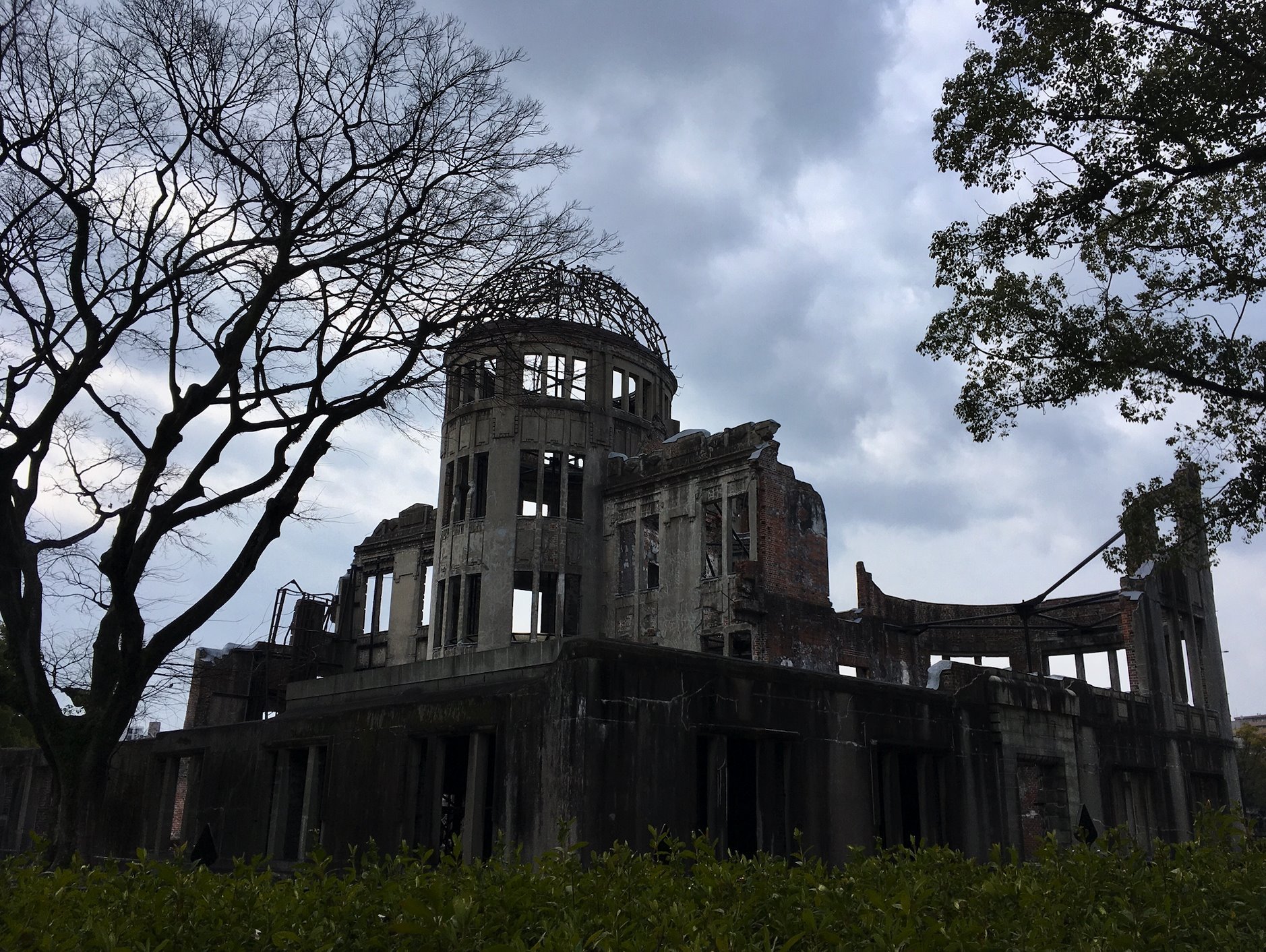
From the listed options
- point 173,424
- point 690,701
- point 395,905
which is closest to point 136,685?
point 173,424

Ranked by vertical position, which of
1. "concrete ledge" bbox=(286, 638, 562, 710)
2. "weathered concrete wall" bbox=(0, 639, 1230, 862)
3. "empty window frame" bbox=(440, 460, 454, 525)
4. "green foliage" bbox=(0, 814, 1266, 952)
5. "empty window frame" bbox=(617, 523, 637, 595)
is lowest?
"green foliage" bbox=(0, 814, 1266, 952)

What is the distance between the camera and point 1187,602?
3103cm

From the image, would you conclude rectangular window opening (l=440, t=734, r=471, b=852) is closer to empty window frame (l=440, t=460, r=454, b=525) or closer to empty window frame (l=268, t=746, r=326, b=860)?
empty window frame (l=268, t=746, r=326, b=860)

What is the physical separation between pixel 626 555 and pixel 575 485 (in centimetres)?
317

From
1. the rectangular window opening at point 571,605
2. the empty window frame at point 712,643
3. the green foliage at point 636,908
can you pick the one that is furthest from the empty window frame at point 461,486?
the green foliage at point 636,908

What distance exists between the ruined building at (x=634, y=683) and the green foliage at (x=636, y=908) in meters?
1.85

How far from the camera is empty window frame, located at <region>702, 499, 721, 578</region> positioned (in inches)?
1155

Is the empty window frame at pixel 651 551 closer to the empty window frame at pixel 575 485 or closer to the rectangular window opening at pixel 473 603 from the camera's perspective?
the empty window frame at pixel 575 485

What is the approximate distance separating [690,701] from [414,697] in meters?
3.98

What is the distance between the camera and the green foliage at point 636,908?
12.5ft

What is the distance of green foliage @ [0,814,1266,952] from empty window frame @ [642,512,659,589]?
79.5 ft

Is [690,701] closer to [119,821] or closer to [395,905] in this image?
[395,905]

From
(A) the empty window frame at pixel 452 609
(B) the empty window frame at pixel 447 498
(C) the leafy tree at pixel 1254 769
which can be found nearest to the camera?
(A) the empty window frame at pixel 452 609

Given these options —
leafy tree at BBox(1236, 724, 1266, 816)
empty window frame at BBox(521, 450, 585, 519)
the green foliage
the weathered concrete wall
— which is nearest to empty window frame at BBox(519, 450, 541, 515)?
empty window frame at BBox(521, 450, 585, 519)
